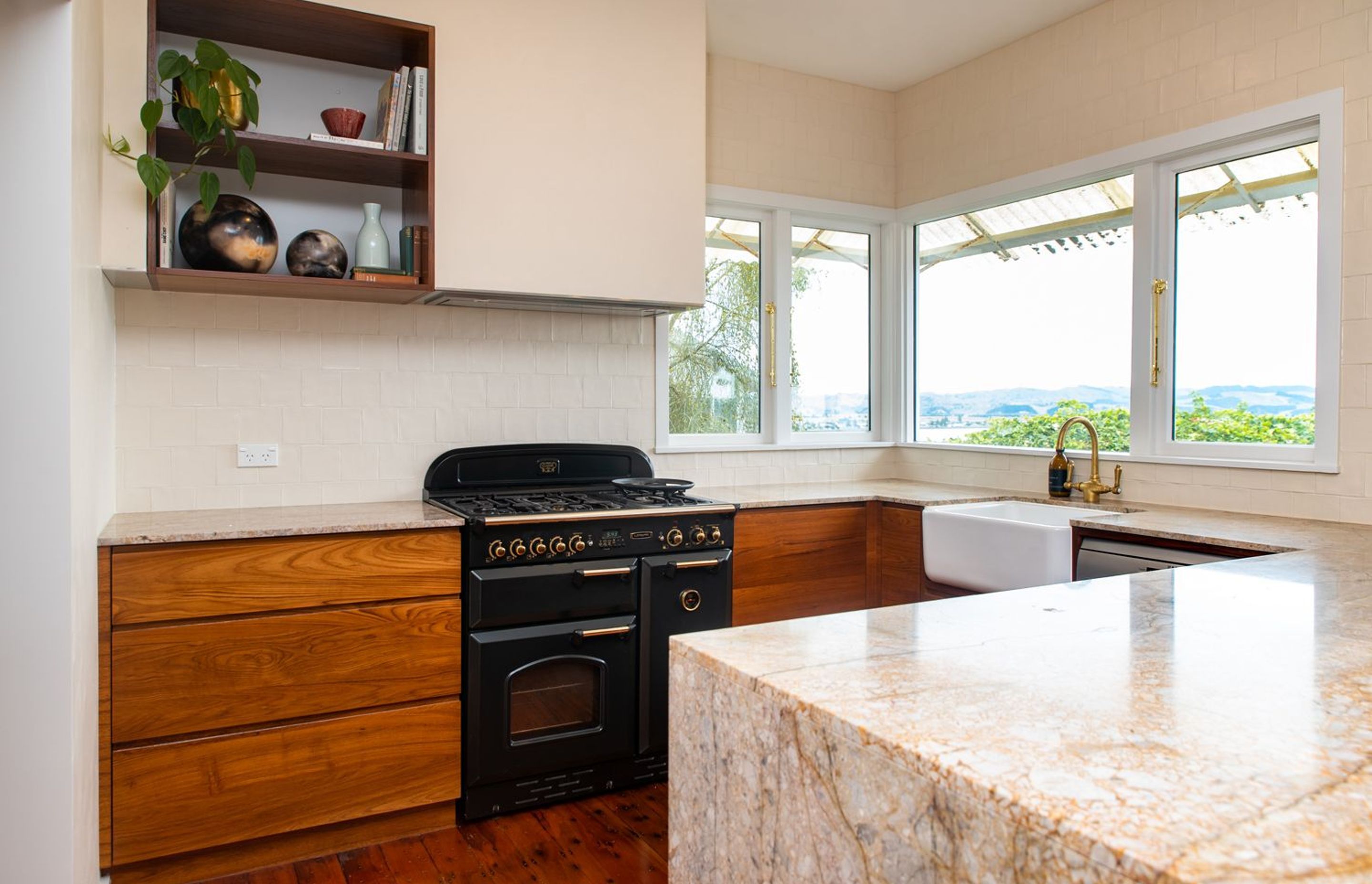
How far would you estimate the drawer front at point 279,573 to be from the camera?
232 centimetres

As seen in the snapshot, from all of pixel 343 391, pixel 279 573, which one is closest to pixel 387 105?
pixel 343 391


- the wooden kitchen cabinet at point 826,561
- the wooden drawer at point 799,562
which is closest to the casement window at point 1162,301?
the wooden kitchen cabinet at point 826,561

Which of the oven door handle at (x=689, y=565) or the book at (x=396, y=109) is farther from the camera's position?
the oven door handle at (x=689, y=565)

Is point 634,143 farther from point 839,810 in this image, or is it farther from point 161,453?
point 839,810

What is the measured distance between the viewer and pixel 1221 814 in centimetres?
64

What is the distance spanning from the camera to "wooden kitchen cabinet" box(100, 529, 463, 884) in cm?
231

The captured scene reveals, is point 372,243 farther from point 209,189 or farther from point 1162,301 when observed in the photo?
point 1162,301

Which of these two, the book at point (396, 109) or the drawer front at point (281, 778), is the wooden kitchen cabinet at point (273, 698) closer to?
the drawer front at point (281, 778)

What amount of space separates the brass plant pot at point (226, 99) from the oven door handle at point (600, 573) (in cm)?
165

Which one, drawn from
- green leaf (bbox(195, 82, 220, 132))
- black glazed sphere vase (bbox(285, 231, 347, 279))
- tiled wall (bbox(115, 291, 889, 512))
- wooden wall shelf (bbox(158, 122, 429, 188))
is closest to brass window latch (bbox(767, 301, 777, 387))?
tiled wall (bbox(115, 291, 889, 512))

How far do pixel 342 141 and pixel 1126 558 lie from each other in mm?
2726

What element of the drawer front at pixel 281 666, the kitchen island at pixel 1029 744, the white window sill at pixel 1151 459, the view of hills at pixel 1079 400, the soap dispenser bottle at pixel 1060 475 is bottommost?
the drawer front at pixel 281 666

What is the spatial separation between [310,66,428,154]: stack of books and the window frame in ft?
4.16

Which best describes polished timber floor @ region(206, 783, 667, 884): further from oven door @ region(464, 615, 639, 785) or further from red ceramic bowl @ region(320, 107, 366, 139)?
red ceramic bowl @ region(320, 107, 366, 139)
